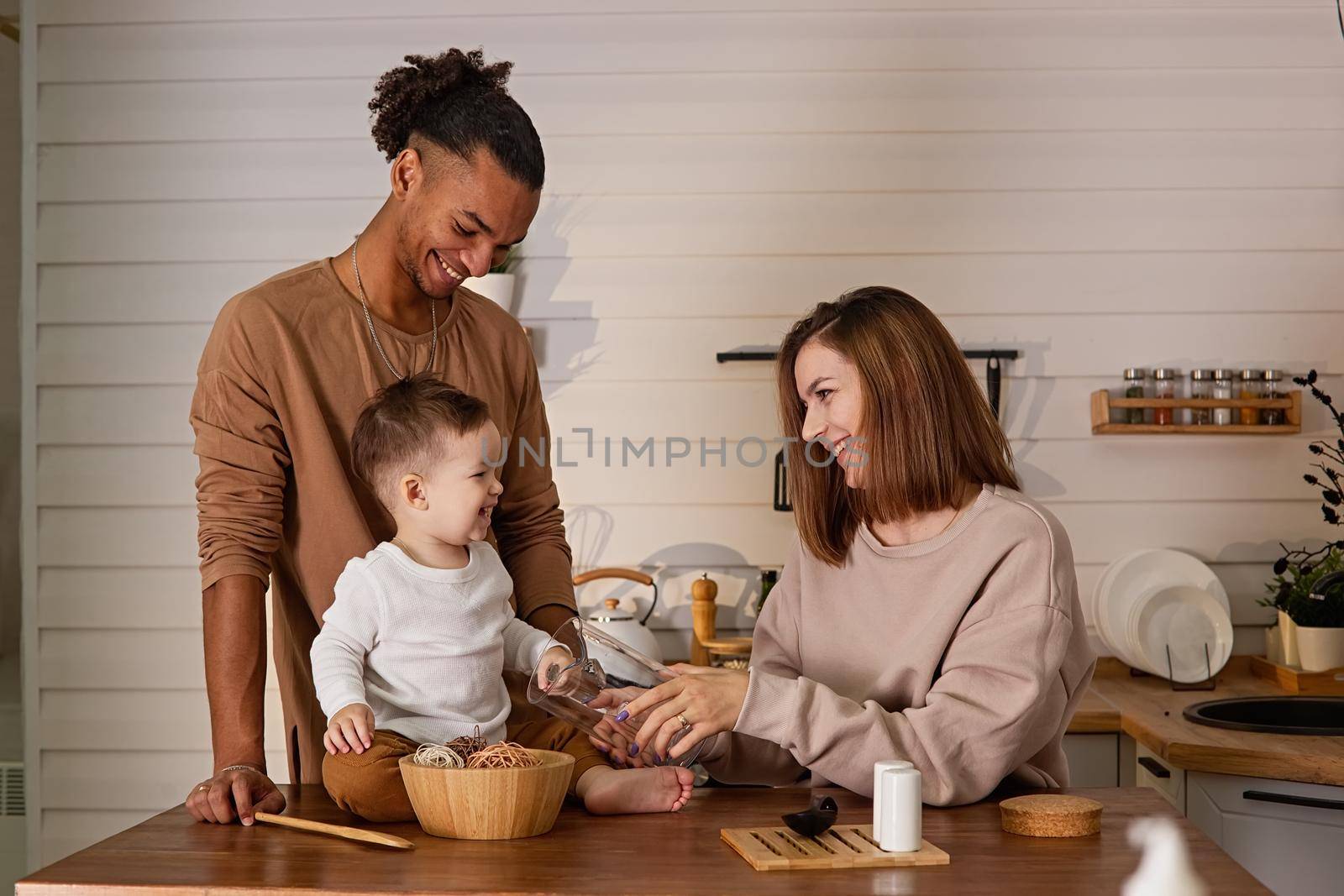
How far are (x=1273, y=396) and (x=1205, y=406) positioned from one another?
7.1 inches

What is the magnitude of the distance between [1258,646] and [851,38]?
180 centimetres

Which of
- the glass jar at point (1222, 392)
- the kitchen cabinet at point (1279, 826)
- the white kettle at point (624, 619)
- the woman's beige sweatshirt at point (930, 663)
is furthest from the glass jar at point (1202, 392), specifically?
the woman's beige sweatshirt at point (930, 663)

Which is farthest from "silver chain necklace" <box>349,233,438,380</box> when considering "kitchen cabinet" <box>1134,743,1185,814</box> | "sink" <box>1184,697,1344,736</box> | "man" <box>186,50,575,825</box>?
"sink" <box>1184,697,1344,736</box>

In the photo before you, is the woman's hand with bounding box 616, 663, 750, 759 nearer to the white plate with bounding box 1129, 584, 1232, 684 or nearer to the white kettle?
the white kettle

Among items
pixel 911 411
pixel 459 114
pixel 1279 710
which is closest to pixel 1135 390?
pixel 1279 710

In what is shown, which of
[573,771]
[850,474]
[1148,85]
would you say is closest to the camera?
[573,771]

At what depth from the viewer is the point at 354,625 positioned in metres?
1.59

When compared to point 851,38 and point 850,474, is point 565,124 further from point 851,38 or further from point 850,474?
point 850,474

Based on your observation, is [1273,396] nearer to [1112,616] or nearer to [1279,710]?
[1112,616]

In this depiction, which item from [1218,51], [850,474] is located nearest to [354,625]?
[850,474]

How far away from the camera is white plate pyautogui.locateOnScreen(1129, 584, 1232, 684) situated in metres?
3.00

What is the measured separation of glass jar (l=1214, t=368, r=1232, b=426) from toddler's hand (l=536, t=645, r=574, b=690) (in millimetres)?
2070

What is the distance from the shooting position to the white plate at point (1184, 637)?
300 cm

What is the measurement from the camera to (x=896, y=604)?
72.3 inches
